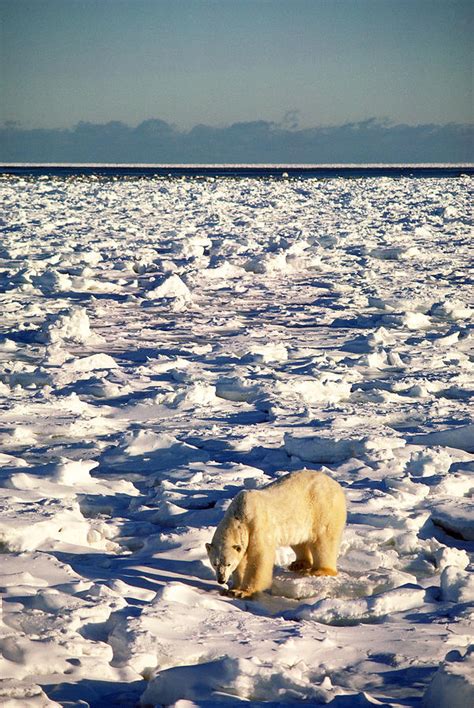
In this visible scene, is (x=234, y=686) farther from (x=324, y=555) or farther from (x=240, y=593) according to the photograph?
(x=324, y=555)

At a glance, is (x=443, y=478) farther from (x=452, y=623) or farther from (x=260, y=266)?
(x=260, y=266)

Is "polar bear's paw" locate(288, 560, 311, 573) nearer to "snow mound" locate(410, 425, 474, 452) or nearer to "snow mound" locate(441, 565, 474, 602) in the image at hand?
"snow mound" locate(441, 565, 474, 602)

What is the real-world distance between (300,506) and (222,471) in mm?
1316

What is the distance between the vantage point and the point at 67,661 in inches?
112

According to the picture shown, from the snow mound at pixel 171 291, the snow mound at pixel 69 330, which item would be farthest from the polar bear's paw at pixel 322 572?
the snow mound at pixel 171 291

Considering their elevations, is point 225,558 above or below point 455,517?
above

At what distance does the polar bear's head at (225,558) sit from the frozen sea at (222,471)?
10 cm

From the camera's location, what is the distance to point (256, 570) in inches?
137

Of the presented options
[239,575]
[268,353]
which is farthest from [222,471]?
[268,353]

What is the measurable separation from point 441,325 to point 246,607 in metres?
6.26

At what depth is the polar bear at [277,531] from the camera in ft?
11.1

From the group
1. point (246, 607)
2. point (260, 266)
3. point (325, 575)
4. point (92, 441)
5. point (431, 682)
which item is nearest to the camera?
point (431, 682)

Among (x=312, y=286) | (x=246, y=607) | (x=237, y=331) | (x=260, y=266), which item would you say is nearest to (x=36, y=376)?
(x=237, y=331)

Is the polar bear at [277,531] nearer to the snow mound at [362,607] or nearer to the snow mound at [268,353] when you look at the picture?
the snow mound at [362,607]
